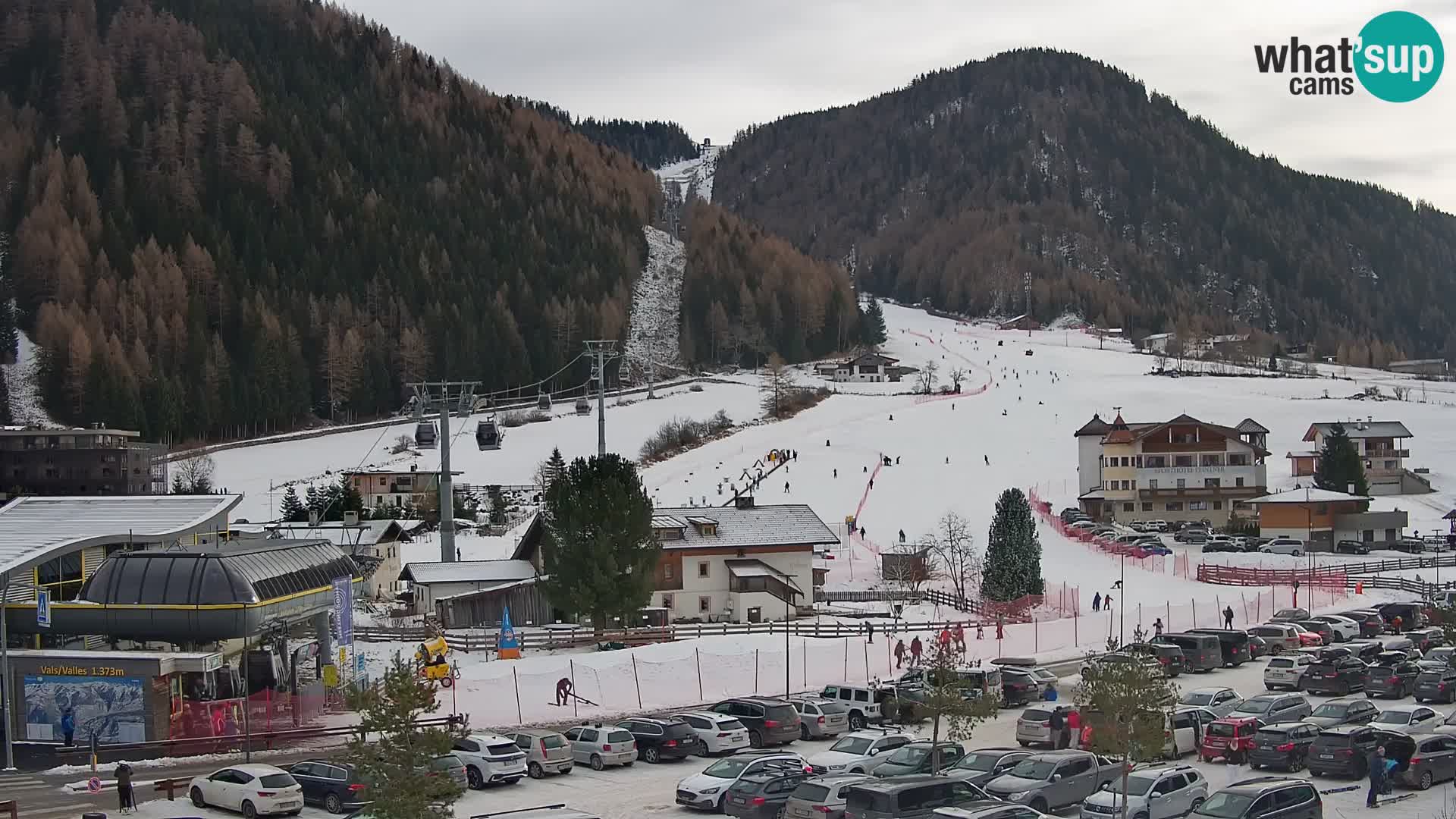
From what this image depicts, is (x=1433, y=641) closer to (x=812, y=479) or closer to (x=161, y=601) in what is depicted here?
(x=161, y=601)

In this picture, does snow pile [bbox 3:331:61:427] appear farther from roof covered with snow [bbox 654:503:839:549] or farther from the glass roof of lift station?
the glass roof of lift station

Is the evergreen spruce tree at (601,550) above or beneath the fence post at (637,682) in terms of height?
above

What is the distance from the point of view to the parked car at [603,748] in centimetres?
2783

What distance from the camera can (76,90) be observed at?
173 m

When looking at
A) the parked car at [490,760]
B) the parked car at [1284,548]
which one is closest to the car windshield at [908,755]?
the parked car at [490,760]

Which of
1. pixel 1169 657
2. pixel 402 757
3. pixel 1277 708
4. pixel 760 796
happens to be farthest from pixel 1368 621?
pixel 402 757

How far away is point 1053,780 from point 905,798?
3.16 meters

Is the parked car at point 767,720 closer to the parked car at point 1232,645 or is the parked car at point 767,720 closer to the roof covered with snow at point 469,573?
the parked car at point 1232,645

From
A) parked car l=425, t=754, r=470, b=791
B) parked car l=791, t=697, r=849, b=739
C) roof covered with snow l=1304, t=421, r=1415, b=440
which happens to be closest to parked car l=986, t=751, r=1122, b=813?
parked car l=791, t=697, r=849, b=739

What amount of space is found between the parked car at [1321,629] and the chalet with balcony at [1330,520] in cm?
2408

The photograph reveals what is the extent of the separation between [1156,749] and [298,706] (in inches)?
696

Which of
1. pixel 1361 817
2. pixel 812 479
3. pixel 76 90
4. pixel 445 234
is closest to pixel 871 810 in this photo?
pixel 1361 817

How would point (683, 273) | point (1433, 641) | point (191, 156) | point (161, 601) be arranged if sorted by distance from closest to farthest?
1. point (161, 601)
2. point (1433, 641)
3. point (191, 156)
4. point (683, 273)

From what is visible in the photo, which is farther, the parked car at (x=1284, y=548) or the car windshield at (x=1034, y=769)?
the parked car at (x=1284, y=548)
